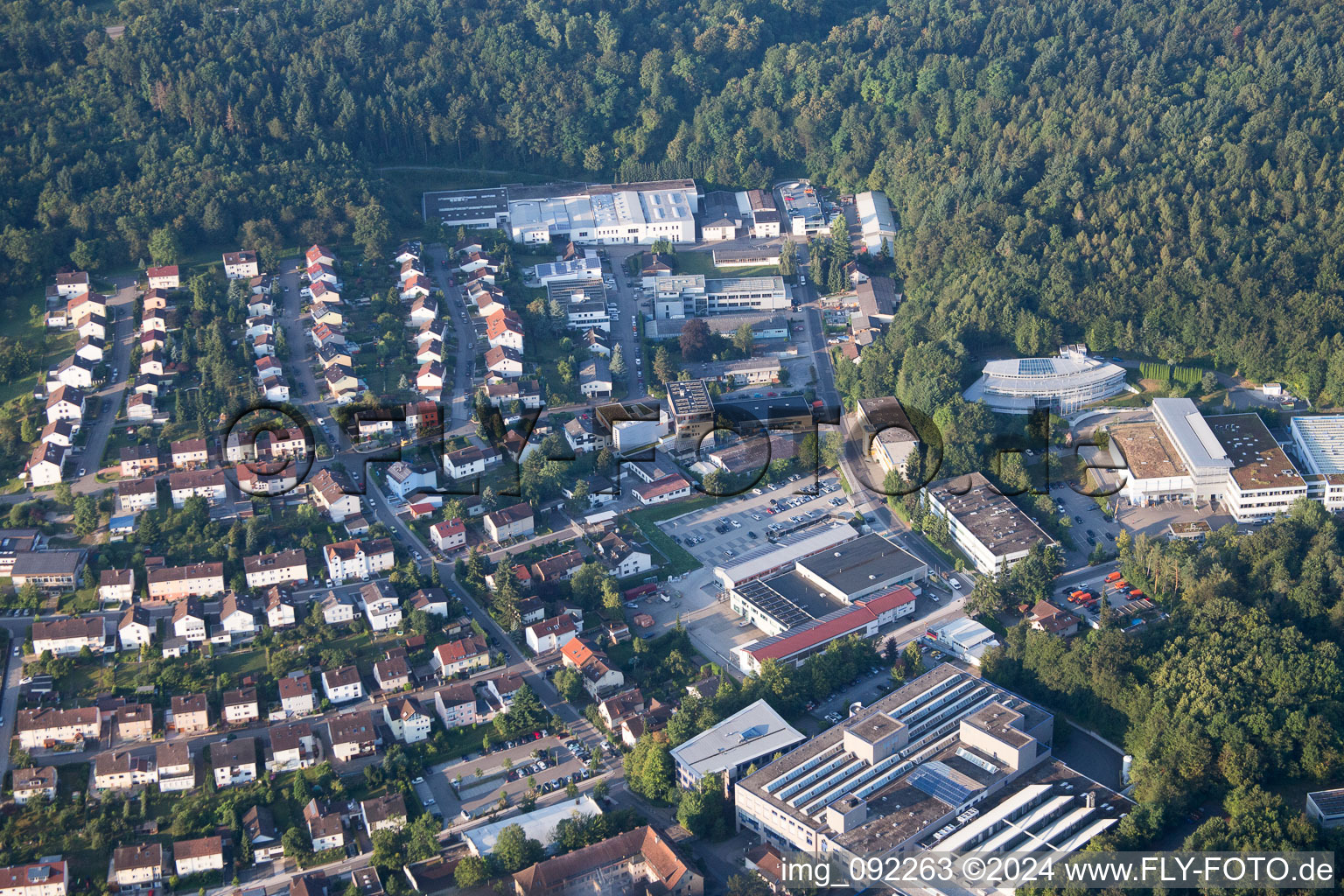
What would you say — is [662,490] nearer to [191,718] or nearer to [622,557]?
[622,557]

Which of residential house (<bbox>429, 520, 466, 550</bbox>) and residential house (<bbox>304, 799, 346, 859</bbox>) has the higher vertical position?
residential house (<bbox>429, 520, 466, 550</bbox>)

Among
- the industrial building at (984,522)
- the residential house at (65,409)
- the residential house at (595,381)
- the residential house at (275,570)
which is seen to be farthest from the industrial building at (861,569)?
the residential house at (65,409)

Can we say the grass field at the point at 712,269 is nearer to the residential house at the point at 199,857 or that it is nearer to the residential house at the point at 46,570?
the residential house at the point at 46,570

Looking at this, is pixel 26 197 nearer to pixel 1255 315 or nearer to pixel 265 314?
pixel 265 314

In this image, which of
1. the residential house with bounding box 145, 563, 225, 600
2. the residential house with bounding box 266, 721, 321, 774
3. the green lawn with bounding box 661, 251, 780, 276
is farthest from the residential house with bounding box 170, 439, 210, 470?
the green lawn with bounding box 661, 251, 780, 276

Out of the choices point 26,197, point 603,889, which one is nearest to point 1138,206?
point 603,889

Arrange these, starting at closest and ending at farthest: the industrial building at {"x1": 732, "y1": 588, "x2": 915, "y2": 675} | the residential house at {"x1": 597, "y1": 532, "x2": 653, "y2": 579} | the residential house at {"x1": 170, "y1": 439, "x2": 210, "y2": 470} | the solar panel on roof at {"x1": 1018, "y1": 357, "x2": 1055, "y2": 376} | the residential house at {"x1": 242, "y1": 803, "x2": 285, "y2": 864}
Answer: the residential house at {"x1": 242, "y1": 803, "x2": 285, "y2": 864}, the industrial building at {"x1": 732, "y1": 588, "x2": 915, "y2": 675}, the residential house at {"x1": 597, "y1": 532, "x2": 653, "y2": 579}, the residential house at {"x1": 170, "y1": 439, "x2": 210, "y2": 470}, the solar panel on roof at {"x1": 1018, "y1": 357, "x2": 1055, "y2": 376}

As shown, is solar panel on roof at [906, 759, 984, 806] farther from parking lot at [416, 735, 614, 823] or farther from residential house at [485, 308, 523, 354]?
residential house at [485, 308, 523, 354]
